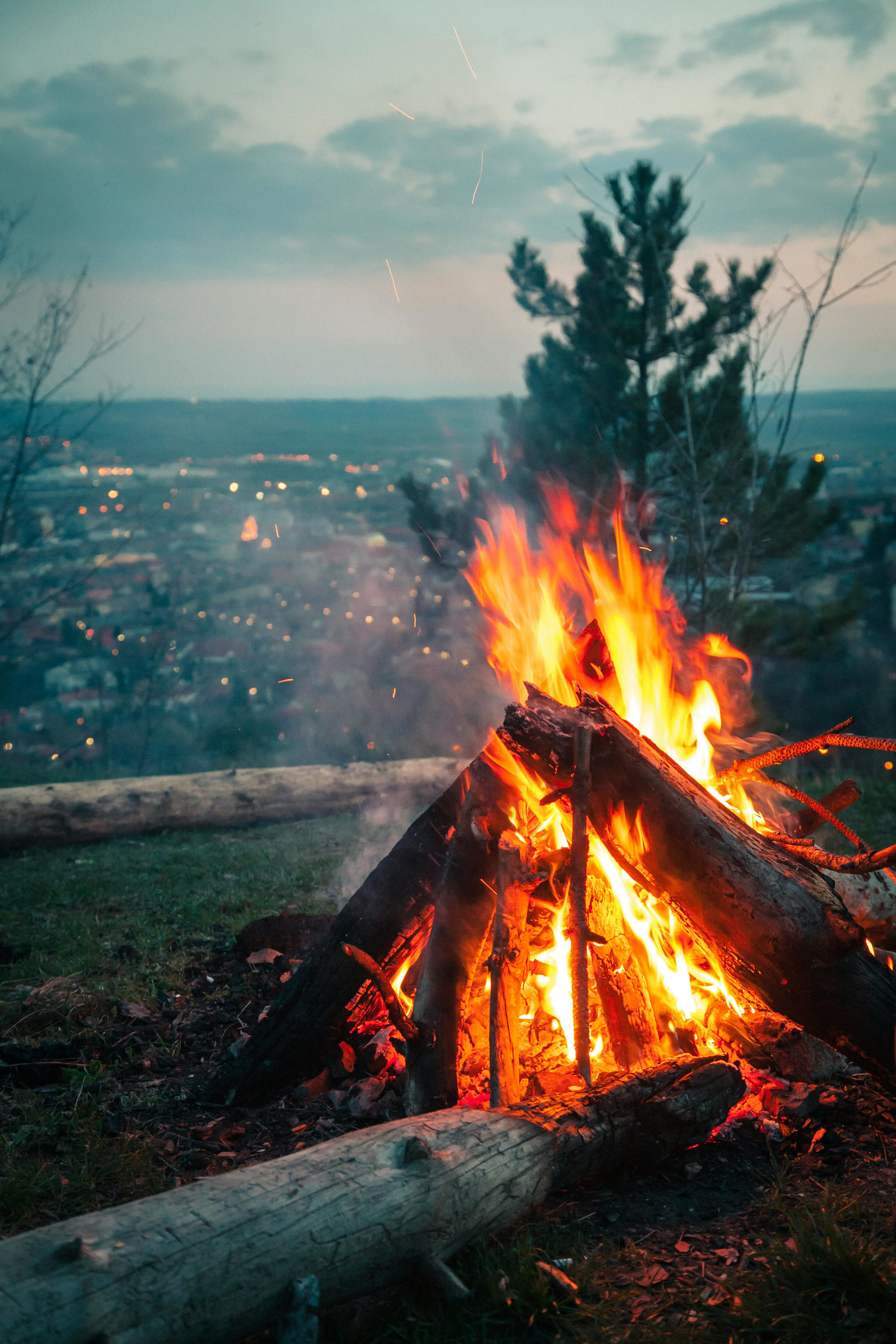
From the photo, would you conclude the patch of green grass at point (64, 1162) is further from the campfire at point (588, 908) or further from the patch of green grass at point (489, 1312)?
the patch of green grass at point (489, 1312)

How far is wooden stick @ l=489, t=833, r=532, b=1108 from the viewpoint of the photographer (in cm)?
297

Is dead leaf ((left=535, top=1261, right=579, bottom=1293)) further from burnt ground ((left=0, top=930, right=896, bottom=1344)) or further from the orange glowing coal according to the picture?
the orange glowing coal

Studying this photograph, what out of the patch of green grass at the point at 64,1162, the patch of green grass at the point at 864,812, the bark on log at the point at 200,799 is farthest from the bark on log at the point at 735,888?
the bark on log at the point at 200,799

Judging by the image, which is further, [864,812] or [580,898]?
[864,812]

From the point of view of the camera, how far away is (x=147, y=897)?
6.38m

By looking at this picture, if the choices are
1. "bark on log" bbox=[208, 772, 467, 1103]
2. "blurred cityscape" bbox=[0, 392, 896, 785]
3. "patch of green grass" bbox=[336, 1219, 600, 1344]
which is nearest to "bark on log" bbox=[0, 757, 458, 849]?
"blurred cityscape" bbox=[0, 392, 896, 785]

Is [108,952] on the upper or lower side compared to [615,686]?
lower

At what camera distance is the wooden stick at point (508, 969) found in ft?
9.74

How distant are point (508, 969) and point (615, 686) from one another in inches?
54.4

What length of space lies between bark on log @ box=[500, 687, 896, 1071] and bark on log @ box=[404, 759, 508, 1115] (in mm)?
328

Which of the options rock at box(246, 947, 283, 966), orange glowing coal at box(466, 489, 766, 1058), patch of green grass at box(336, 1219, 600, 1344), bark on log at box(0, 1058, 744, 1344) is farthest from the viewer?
rock at box(246, 947, 283, 966)

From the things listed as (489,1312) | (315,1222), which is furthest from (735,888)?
(315,1222)

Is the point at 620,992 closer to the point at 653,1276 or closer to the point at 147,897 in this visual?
the point at 653,1276

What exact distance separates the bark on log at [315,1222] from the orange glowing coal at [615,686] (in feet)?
2.33
